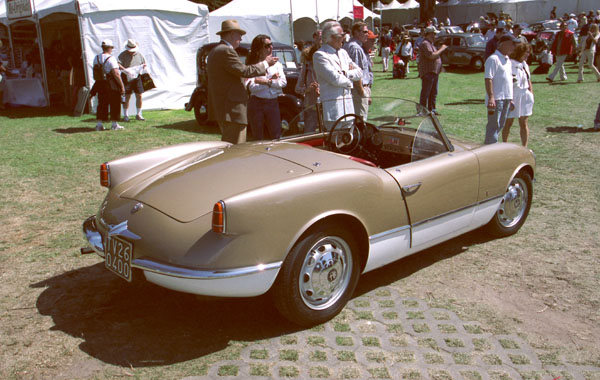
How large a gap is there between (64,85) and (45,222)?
37.3 ft

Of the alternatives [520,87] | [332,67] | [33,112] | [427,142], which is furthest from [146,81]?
[427,142]

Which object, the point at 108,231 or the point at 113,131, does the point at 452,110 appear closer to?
the point at 113,131

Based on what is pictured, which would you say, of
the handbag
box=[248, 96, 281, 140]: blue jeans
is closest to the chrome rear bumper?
box=[248, 96, 281, 140]: blue jeans

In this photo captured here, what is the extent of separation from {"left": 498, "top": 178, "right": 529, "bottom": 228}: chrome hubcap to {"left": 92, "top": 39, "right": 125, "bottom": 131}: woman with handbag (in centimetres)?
844

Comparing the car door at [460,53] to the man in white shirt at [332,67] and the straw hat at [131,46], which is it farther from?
the man in white shirt at [332,67]

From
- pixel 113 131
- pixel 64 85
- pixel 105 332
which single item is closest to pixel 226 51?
pixel 105 332

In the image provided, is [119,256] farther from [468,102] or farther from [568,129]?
[468,102]

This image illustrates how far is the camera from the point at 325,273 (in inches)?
127

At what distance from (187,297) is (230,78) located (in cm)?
285

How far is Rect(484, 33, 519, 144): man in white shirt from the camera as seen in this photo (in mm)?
6828

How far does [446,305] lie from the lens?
140 inches

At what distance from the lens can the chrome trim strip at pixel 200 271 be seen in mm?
2811

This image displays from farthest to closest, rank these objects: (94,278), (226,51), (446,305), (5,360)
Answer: (226,51), (94,278), (446,305), (5,360)

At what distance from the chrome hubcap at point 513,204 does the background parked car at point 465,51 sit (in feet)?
58.8
